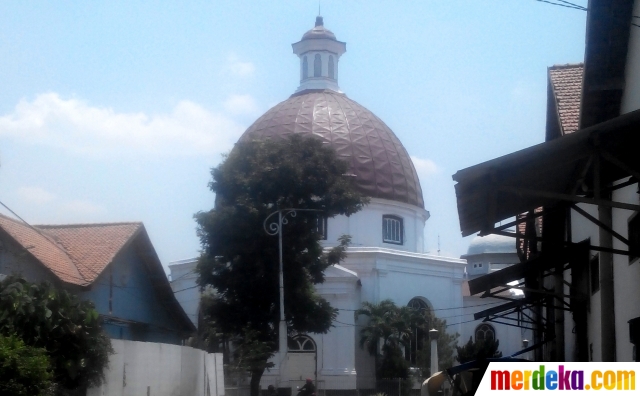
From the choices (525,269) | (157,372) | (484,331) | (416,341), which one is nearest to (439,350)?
(416,341)

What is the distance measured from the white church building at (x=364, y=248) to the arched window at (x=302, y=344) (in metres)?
0.05

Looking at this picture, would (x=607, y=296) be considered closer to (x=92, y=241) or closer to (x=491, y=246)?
(x=92, y=241)

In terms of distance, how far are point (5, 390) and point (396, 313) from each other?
32.9 meters

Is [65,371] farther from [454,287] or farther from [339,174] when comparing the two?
[454,287]

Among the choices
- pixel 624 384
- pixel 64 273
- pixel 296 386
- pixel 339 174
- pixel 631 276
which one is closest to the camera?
pixel 624 384

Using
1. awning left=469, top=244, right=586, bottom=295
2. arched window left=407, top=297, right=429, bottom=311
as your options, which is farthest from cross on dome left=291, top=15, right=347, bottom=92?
awning left=469, top=244, right=586, bottom=295

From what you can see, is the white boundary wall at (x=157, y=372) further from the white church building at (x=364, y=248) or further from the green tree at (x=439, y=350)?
the white church building at (x=364, y=248)

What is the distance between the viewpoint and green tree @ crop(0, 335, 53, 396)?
1105 cm

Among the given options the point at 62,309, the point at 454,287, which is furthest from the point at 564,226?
the point at 454,287

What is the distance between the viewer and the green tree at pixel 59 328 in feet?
42.2

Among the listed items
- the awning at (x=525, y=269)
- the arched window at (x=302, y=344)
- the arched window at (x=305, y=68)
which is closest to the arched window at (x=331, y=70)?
the arched window at (x=305, y=68)

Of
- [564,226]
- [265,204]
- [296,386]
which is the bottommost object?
[296,386]

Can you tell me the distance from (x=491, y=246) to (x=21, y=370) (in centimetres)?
A: 5995

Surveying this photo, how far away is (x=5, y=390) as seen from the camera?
11016 millimetres
